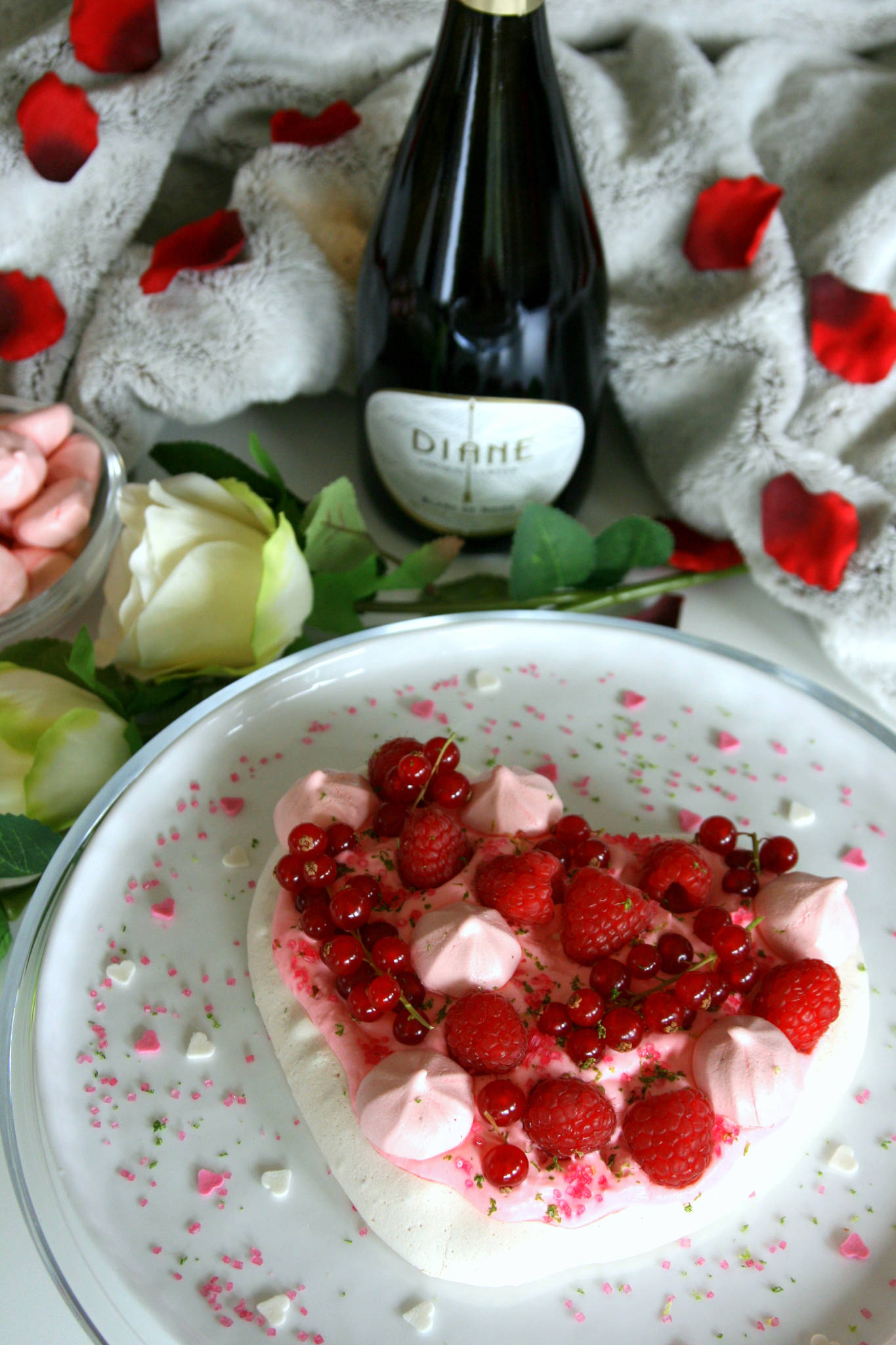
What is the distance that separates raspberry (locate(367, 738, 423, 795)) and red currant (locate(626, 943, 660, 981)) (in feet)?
0.56

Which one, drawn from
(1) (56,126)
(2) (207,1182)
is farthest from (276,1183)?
(1) (56,126)

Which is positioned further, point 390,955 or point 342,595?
point 342,595

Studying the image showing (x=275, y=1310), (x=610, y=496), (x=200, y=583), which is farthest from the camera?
(x=610, y=496)

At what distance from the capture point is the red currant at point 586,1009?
57 cm

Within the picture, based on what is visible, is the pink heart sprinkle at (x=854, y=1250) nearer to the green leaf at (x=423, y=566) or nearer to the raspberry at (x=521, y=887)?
the raspberry at (x=521, y=887)

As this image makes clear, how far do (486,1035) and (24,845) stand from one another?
29 cm

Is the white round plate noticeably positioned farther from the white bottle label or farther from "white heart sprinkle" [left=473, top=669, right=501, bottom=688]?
the white bottle label

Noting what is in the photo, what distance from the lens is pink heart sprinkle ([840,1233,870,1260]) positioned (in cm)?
54

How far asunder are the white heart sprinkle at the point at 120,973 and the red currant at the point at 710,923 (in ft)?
1.04

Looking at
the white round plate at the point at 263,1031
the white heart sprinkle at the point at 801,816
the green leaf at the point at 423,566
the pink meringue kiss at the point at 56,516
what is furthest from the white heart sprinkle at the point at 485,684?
the pink meringue kiss at the point at 56,516

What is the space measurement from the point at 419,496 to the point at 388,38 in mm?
374

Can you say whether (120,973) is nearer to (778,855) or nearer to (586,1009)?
(586,1009)

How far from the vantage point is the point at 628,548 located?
85 centimetres

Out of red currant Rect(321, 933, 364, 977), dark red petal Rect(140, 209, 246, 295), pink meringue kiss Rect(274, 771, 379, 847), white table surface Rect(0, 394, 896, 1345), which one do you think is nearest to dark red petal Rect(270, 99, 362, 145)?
dark red petal Rect(140, 209, 246, 295)
